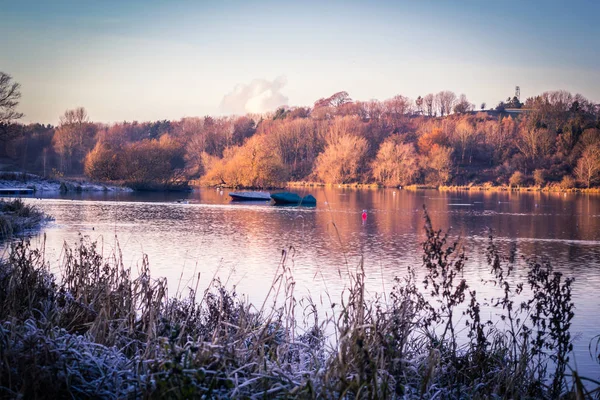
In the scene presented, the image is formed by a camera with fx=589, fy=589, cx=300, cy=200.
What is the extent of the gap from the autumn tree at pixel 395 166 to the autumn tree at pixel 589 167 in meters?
22.4

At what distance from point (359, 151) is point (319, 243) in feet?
242

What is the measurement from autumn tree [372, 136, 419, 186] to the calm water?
2008 inches

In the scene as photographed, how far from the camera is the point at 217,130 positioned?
119750 mm

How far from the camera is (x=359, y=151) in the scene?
307 ft

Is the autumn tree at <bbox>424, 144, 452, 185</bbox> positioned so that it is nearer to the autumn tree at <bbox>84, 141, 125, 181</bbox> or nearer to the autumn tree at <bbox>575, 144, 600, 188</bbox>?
the autumn tree at <bbox>575, 144, 600, 188</bbox>

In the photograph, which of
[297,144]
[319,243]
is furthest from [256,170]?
[319,243]

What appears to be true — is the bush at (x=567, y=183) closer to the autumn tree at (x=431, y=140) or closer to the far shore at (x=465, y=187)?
the far shore at (x=465, y=187)

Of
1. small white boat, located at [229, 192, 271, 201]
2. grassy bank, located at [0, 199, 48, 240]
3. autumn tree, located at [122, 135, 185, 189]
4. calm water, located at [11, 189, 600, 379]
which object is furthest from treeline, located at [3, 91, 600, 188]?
grassy bank, located at [0, 199, 48, 240]

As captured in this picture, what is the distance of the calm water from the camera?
1323 centimetres

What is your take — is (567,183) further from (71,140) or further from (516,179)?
(71,140)

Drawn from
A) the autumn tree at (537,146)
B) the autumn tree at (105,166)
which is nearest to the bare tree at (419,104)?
the autumn tree at (537,146)

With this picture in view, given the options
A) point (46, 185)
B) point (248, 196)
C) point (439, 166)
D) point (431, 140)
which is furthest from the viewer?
point (431, 140)

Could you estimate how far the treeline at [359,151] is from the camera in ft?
223

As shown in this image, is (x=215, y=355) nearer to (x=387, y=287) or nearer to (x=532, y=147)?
(x=387, y=287)
